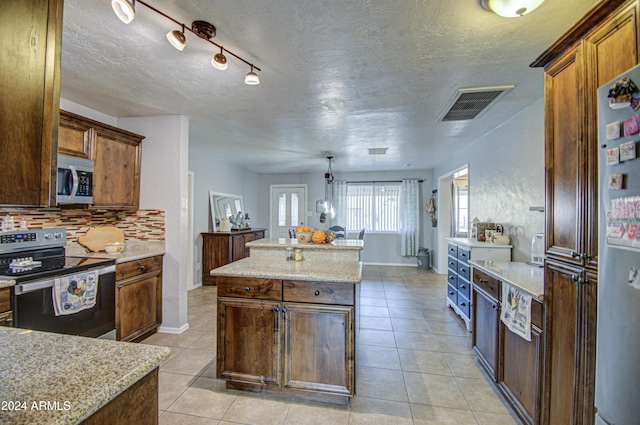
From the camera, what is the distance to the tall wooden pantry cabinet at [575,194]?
3.82 feet

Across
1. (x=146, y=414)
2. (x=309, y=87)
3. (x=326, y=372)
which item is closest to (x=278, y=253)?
(x=326, y=372)

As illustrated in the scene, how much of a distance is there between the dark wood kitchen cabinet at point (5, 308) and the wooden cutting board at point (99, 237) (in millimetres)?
1110

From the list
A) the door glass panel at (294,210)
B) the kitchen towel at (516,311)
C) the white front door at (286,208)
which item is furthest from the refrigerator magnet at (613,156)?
the door glass panel at (294,210)

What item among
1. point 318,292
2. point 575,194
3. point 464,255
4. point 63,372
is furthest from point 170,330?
point 575,194

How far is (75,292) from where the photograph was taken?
2.16m

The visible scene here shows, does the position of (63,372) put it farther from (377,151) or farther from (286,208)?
(286,208)

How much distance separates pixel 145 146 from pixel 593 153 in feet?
12.5

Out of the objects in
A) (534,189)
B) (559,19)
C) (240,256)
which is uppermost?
(559,19)

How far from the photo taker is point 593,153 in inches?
47.8

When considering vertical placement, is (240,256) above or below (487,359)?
above

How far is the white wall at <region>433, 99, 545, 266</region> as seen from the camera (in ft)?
8.66

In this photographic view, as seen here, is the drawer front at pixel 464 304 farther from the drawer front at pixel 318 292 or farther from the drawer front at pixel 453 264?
the drawer front at pixel 318 292

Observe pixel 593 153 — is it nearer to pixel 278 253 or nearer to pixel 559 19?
pixel 559 19

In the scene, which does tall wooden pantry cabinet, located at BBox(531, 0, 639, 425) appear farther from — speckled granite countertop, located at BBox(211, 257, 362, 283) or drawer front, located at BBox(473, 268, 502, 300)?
speckled granite countertop, located at BBox(211, 257, 362, 283)
